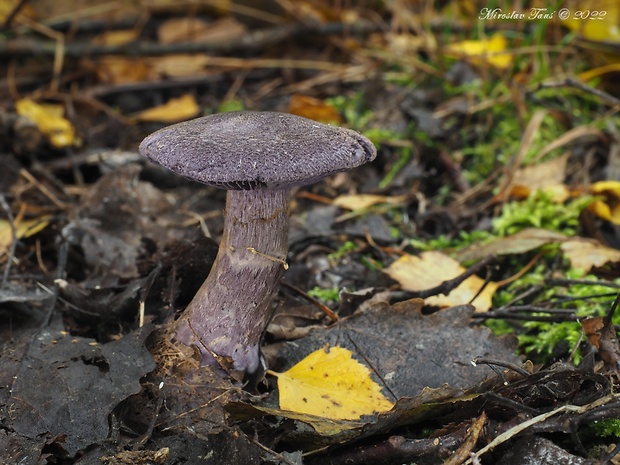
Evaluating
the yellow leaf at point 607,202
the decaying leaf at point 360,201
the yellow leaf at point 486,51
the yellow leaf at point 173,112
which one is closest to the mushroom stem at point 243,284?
the decaying leaf at point 360,201

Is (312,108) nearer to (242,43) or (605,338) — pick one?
(242,43)

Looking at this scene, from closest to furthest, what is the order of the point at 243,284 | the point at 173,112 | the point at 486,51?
1. the point at 243,284
2. the point at 486,51
3. the point at 173,112

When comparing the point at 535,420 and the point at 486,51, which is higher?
the point at 486,51

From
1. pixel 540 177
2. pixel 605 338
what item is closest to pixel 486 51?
pixel 540 177

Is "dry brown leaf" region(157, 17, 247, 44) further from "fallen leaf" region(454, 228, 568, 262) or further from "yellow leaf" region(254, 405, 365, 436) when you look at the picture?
"yellow leaf" region(254, 405, 365, 436)

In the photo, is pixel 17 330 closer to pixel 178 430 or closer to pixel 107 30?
pixel 178 430

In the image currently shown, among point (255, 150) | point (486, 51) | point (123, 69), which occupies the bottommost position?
point (123, 69)
